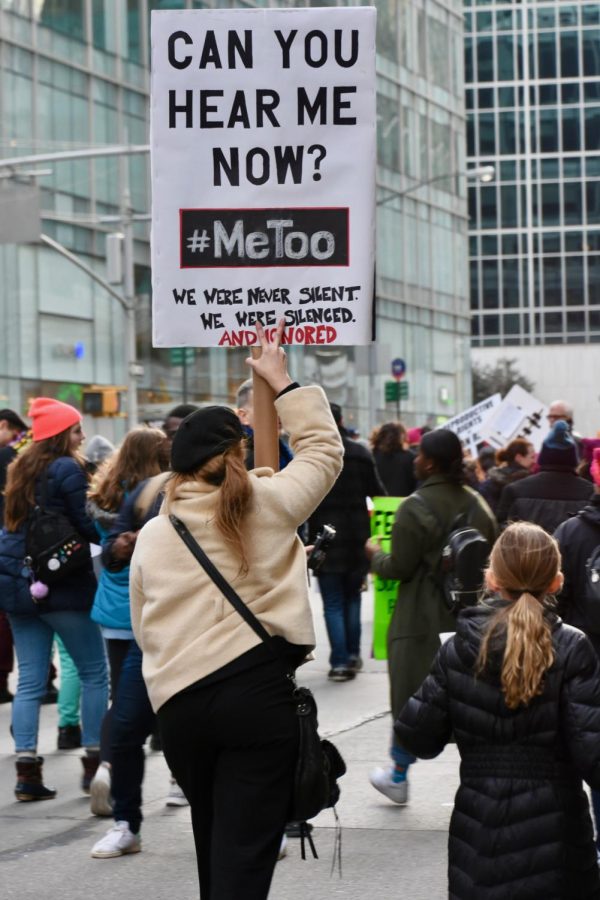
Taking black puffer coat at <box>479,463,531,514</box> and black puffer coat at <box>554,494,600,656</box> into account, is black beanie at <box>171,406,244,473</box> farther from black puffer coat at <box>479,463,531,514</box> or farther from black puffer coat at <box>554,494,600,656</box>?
black puffer coat at <box>479,463,531,514</box>

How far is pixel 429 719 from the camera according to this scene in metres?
4.19

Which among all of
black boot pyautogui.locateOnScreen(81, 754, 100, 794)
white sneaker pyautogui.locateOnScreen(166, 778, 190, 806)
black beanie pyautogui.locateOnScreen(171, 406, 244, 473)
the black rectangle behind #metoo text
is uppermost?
the black rectangle behind #metoo text

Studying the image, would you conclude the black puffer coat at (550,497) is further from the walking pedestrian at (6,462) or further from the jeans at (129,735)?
the walking pedestrian at (6,462)

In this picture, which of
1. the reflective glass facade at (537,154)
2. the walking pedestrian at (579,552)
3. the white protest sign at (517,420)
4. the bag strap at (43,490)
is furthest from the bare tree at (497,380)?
the walking pedestrian at (579,552)

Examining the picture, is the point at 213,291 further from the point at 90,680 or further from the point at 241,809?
the point at 90,680

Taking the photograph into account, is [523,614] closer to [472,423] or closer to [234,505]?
[234,505]

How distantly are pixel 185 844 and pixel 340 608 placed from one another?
16.3 ft

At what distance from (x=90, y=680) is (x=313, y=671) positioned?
14.3 feet

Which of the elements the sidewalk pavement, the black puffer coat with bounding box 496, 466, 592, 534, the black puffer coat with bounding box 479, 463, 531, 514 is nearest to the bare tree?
the black puffer coat with bounding box 479, 463, 531, 514

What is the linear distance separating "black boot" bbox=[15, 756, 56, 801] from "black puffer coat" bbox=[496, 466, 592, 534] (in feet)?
8.91

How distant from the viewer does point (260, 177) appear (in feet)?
16.1

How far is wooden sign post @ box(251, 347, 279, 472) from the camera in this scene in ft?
15.6

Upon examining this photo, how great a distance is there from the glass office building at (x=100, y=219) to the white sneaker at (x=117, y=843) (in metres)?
17.6

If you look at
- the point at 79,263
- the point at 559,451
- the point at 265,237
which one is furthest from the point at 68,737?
the point at 79,263
